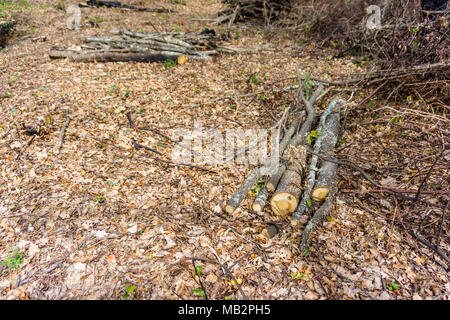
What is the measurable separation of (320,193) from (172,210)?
2.23 metres

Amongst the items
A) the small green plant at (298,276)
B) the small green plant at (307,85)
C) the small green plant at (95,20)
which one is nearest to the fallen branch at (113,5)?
the small green plant at (95,20)

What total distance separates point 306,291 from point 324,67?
6.69 meters

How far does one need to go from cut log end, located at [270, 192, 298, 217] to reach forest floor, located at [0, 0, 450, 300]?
0.54ft

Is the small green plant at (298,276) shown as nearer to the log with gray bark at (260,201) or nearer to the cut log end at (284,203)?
the cut log end at (284,203)

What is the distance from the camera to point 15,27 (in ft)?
30.0

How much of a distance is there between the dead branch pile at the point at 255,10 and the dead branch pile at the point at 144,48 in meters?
3.21

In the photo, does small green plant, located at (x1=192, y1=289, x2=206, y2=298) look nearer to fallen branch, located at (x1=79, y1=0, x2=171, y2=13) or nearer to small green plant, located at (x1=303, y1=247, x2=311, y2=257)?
small green plant, located at (x1=303, y1=247, x2=311, y2=257)

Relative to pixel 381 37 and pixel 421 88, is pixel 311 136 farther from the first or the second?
pixel 381 37

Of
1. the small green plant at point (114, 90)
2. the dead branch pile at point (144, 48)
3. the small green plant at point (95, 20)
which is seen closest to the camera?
the small green plant at point (114, 90)

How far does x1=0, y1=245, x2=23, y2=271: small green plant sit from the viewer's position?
275cm

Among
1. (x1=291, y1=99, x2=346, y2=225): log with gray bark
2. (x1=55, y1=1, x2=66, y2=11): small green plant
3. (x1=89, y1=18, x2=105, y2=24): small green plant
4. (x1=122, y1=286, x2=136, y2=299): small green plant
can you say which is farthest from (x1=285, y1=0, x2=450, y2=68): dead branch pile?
(x1=55, y1=1, x2=66, y2=11): small green plant

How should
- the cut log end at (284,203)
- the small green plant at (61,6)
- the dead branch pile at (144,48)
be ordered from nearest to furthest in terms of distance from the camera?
the cut log end at (284,203) → the dead branch pile at (144,48) → the small green plant at (61,6)

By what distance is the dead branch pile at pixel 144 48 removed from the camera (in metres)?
7.35
